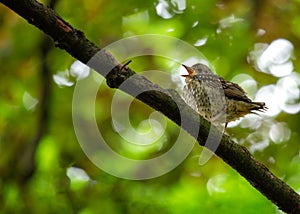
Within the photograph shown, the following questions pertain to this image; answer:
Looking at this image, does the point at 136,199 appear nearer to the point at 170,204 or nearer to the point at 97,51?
the point at 170,204

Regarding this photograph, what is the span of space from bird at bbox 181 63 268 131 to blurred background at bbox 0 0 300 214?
479 millimetres

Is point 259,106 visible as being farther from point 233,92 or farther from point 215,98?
point 215,98

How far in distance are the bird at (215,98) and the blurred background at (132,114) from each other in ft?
1.57

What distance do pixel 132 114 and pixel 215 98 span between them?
1.25m

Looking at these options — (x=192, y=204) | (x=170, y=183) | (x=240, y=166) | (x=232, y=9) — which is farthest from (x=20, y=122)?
(x=240, y=166)

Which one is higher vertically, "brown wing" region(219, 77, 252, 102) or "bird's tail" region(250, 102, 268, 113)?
"brown wing" region(219, 77, 252, 102)

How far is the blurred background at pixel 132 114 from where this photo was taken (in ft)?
14.6

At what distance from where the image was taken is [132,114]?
5.85m

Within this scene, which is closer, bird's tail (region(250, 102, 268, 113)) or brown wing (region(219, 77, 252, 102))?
bird's tail (region(250, 102, 268, 113))

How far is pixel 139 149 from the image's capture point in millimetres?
5770

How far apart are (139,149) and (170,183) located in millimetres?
569

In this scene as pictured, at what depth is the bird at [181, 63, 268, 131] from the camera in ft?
15.0

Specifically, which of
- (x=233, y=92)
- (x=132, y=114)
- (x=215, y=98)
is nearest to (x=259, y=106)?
(x=233, y=92)

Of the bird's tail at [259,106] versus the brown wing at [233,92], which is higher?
the brown wing at [233,92]
